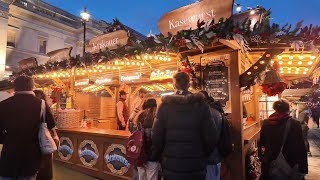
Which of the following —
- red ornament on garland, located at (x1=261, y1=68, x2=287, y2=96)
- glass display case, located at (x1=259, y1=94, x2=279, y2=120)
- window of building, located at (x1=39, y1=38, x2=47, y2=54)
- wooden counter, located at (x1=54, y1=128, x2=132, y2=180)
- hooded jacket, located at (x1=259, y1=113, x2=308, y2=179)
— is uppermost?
window of building, located at (x1=39, y1=38, x2=47, y2=54)

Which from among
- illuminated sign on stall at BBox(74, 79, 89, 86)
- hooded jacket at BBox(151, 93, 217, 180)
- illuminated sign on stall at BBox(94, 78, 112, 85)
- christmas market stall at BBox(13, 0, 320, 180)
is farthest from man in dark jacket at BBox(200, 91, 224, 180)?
illuminated sign on stall at BBox(74, 79, 89, 86)

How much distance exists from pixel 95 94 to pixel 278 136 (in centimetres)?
940

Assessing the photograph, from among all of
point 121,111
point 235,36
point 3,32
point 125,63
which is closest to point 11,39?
point 3,32

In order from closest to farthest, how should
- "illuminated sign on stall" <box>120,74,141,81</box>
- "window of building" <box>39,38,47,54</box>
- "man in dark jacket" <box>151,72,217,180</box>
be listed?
"man in dark jacket" <box>151,72,217,180</box>
"illuminated sign on stall" <box>120,74,141,81</box>
"window of building" <box>39,38,47,54</box>

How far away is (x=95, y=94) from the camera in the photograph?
37.5ft

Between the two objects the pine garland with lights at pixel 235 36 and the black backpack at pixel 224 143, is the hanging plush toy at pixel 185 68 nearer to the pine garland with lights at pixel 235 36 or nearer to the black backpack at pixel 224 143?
the pine garland with lights at pixel 235 36

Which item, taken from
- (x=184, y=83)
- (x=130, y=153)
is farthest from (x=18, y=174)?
(x=184, y=83)

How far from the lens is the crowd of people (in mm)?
2570

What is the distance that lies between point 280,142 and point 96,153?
4230mm

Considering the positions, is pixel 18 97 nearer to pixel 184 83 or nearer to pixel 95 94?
pixel 184 83

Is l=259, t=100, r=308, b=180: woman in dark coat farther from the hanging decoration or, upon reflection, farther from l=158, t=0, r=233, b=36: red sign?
l=158, t=0, r=233, b=36: red sign

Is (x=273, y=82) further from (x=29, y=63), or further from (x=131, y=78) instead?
(x=29, y=63)

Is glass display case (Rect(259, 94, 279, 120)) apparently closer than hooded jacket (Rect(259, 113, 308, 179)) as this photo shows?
No

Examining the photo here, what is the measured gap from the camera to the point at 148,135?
361 centimetres
